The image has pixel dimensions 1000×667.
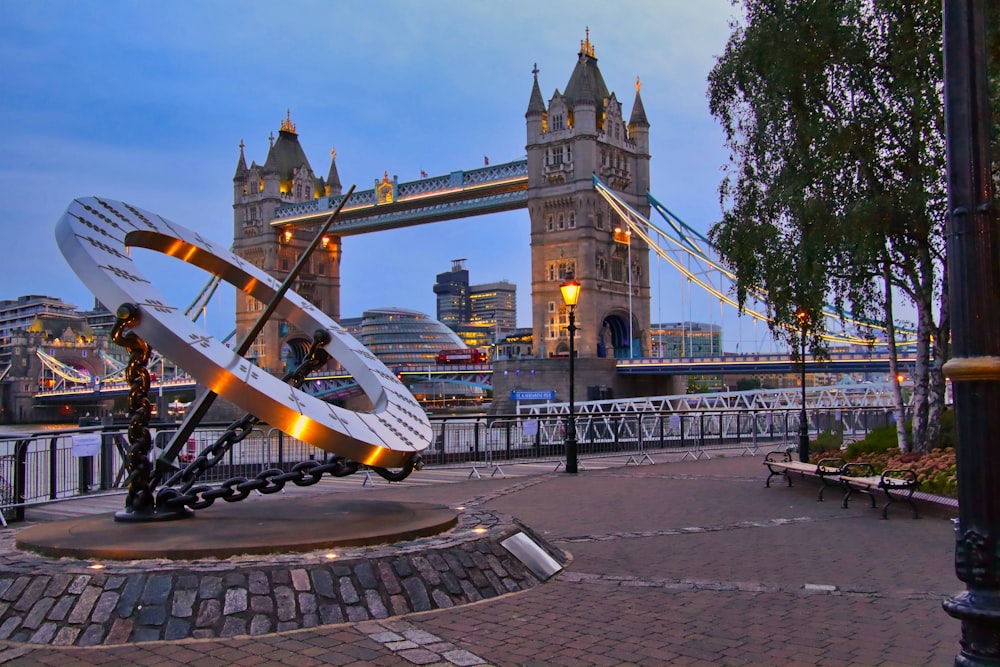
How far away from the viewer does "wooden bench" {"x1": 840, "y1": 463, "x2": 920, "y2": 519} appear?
11.6 metres

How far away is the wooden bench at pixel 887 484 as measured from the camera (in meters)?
11.6

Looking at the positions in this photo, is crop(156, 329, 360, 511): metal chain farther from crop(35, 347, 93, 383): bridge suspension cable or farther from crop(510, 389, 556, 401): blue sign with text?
crop(35, 347, 93, 383): bridge suspension cable

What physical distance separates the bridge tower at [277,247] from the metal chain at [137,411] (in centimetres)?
7652

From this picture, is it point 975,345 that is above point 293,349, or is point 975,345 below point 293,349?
below

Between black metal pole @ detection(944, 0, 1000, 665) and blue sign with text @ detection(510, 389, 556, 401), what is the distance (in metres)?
51.7

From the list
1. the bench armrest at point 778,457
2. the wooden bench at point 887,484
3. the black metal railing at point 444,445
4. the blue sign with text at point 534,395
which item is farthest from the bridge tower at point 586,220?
the wooden bench at point 887,484

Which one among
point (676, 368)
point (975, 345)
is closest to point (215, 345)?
point (975, 345)

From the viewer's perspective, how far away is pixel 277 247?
86.9 metres

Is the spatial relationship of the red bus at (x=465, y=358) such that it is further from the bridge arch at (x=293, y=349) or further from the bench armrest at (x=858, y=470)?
the bench armrest at (x=858, y=470)

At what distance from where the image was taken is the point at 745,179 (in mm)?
17984

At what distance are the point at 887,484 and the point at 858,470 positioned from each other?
359 cm

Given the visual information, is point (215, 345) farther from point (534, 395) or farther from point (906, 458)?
point (534, 395)

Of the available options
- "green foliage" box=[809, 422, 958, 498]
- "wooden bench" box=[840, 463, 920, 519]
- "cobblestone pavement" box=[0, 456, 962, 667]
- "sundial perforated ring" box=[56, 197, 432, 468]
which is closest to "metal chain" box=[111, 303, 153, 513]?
"sundial perforated ring" box=[56, 197, 432, 468]

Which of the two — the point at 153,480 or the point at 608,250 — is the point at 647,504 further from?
the point at 608,250
